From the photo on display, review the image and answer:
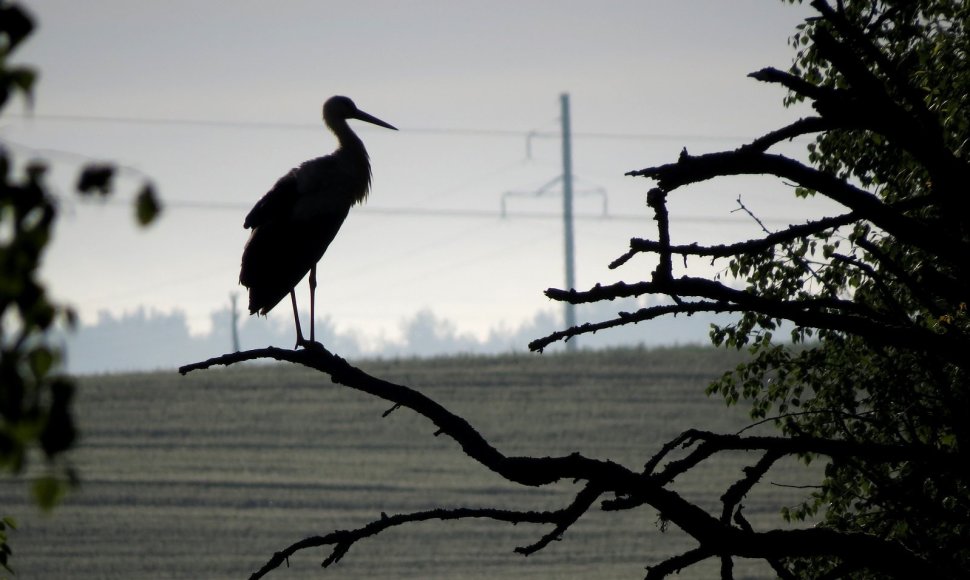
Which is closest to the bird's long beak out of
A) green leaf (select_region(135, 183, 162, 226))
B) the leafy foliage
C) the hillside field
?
the leafy foliage

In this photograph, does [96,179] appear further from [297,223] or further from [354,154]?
[354,154]

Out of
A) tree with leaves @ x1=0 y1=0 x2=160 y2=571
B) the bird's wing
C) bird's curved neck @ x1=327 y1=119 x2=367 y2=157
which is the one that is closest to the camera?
tree with leaves @ x1=0 y1=0 x2=160 y2=571

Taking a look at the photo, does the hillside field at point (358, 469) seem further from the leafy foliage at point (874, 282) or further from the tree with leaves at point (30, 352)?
the tree with leaves at point (30, 352)

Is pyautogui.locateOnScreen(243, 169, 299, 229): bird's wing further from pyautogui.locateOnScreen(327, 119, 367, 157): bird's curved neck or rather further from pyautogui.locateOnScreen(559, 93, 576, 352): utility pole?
pyautogui.locateOnScreen(559, 93, 576, 352): utility pole

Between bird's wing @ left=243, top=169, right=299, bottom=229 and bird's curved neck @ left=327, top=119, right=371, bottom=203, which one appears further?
bird's curved neck @ left=327, top=119, right=371, bottom=203

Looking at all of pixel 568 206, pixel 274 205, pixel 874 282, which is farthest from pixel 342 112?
pixel 568 206

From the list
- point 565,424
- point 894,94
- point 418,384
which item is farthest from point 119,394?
point 894,94

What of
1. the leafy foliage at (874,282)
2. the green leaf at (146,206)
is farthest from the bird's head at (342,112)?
the green leaf at (146,206)

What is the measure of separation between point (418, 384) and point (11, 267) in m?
54.4

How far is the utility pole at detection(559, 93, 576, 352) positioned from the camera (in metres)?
71.7

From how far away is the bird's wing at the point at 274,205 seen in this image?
11141 mm

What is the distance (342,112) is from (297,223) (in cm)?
285

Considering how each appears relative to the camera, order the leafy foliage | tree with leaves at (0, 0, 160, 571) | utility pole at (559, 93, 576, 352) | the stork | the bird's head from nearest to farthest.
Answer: tree with leaves at (0, 0, 160, 571), the leafy foliage, the stork, the bird's head, utility pole at (559, 93, 576, 352)

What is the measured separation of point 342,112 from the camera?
13.7m
